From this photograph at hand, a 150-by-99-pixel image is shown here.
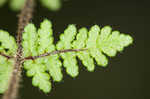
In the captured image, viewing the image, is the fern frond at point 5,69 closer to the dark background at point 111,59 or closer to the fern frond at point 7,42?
the fern frond at point 7,42

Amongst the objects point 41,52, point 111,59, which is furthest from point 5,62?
point 111,59

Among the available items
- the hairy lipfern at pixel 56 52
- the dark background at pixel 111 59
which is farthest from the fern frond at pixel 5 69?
the dark background at pixel 111 59

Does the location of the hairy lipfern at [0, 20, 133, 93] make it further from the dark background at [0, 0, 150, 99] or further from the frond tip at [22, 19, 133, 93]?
the dark background at [0, 0, 150, 99]

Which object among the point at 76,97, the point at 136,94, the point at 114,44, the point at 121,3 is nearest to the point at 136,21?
the point at 121,3

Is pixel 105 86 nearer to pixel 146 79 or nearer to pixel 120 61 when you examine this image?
pixel 120 61

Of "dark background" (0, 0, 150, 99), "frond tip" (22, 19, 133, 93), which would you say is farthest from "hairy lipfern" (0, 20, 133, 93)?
"dark background" (0, 0, 150, 99)

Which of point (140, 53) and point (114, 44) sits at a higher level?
point (140, 53)
